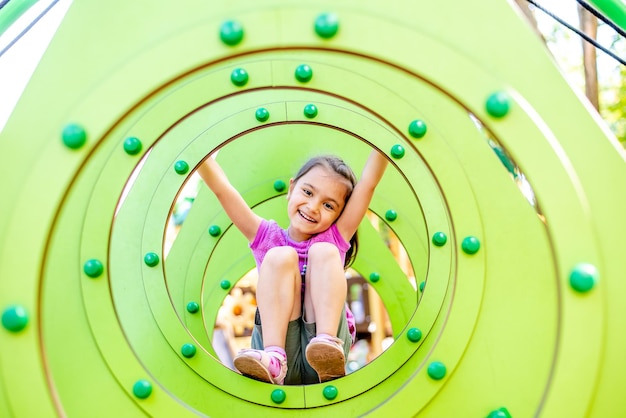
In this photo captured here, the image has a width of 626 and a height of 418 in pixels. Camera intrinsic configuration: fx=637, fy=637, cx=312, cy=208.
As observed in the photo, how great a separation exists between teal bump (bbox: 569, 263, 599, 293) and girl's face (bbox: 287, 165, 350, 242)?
1182mm

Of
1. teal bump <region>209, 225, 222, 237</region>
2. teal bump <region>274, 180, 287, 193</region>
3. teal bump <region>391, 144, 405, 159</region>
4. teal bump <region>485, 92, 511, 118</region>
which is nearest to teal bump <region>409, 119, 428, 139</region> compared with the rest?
teal bump <region>485, 92, 511, 118</region>

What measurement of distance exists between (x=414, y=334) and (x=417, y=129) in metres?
0.80

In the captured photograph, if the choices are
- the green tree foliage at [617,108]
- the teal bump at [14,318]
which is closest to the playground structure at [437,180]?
the teal bump at [14,318]

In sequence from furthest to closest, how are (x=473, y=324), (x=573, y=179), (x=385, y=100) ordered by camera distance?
1. (x=385, y=100)
2. (x=473, y=324)
3. (x=573, y=179)

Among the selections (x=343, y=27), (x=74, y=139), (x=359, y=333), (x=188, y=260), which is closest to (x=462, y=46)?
(x=343, y=27)

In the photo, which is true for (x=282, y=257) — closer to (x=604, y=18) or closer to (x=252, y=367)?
(x=252, y=367)

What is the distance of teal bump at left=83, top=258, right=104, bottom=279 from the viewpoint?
132 centimetres

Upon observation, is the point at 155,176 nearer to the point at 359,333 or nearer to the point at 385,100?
the point at 385,100

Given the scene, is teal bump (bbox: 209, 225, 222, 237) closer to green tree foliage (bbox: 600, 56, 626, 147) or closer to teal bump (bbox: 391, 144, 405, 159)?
teal bump (bbox: 391, 144, 405, 159)

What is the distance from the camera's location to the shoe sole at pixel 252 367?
155 cm

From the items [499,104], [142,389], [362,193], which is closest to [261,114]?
[362,193]

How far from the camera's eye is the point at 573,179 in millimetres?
948

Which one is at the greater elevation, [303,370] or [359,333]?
[359,333]

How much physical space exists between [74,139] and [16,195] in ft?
0.42
